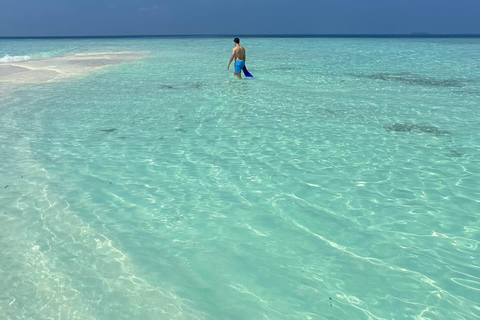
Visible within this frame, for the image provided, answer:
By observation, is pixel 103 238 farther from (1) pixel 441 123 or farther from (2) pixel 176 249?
(1) pixel 441 123

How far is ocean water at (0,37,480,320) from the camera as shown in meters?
3.63

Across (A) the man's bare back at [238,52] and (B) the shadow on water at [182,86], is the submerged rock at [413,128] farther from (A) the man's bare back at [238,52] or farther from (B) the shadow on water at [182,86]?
(A) the man's bare back at [238,52]

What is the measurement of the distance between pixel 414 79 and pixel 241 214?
14.4 meters

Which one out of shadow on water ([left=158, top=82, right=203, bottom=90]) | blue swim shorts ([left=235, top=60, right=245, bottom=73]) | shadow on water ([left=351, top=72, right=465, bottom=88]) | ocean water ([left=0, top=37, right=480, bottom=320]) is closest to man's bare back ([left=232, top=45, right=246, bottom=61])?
blue swim shorts ([left=235, top=60, right=245, bottom=73])

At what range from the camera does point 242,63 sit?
16672 millimetres

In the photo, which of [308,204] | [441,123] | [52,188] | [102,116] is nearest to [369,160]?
[308,204]

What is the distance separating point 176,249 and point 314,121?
638cm

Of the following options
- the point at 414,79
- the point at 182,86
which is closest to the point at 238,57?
A: the point at 182,86

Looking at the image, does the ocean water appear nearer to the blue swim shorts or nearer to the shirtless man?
the shirtless man

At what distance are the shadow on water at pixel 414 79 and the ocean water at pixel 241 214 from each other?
211 inches

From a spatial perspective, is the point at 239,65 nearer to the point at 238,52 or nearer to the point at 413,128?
the point at 238,52

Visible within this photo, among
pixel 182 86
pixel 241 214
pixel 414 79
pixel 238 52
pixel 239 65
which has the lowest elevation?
pixel 241 214

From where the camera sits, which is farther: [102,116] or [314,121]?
[102,116]

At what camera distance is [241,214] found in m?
5.22
